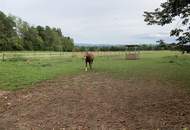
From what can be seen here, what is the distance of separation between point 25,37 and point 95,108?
74.0 m

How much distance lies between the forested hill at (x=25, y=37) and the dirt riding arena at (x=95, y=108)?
62216 mm

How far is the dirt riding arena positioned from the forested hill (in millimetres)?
62216

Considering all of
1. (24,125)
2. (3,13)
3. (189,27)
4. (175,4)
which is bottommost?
(24,125)

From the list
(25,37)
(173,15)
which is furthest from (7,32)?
(173,15)

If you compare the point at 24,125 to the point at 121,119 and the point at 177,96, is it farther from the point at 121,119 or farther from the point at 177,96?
the point at 177,96

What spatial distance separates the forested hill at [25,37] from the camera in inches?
2908

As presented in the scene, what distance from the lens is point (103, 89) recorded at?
44.8 feet

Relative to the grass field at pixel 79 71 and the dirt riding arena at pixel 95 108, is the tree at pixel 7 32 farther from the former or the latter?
the dirt riding arena at pixel 95 108

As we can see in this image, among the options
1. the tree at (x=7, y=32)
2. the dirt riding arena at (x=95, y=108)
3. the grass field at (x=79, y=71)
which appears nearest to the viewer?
the dirt riding arena at (x=95, y=108)

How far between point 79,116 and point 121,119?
3.79ft

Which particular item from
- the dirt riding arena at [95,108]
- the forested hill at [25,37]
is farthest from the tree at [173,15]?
the forested hill at [25,37]

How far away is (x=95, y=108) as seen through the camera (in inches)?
384

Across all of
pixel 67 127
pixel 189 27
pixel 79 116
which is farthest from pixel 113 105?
pixel 189 27

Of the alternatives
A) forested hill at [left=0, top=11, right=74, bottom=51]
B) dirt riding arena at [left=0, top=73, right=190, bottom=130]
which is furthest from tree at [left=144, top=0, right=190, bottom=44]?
forested hill at [left=0, top=11, right=74, bottom=51]
